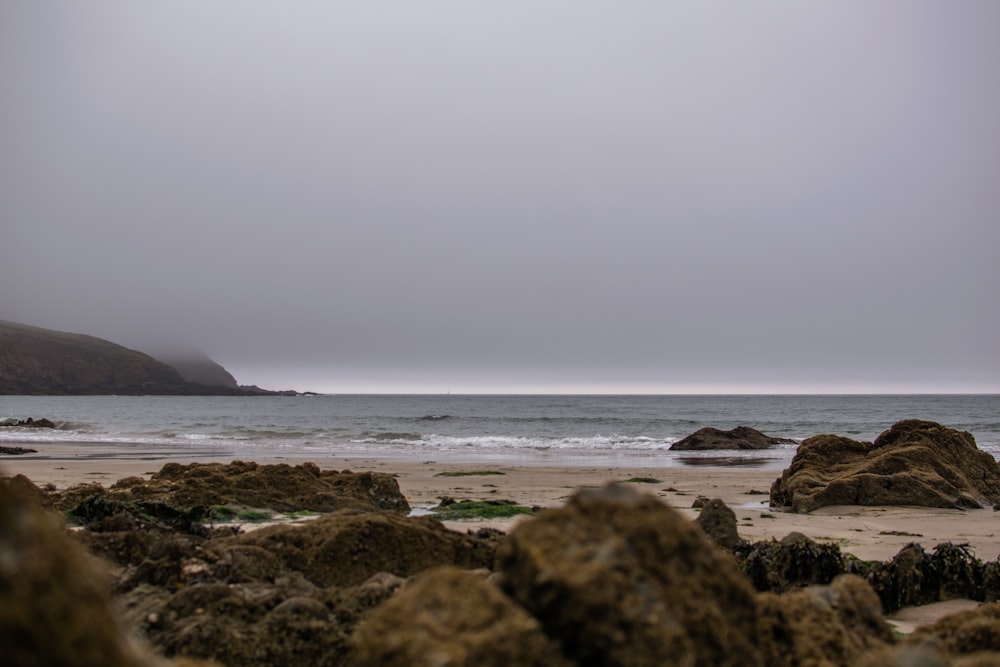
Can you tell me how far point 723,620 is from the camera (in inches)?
96.2

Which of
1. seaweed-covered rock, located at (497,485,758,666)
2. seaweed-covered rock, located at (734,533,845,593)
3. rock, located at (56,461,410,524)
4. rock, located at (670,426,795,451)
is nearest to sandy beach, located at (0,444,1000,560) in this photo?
rock, located at (56,461,410,524)

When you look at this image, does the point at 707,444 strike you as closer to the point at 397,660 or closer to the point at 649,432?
the point at 649,432

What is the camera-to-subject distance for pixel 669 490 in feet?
53.6

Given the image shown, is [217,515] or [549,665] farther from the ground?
[549,665]

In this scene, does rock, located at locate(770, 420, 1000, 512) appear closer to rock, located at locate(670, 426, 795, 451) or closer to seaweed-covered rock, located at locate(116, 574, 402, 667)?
seaweed-covered rock, located at locate(116, 574, 402, 667)

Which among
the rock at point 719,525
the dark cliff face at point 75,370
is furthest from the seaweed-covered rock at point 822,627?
the dark cliff face at point 75,370

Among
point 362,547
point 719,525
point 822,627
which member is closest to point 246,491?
point 362,547

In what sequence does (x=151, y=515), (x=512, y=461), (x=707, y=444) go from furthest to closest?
(x=707, y=444), (x=512, y=461), (x=151, y=515)

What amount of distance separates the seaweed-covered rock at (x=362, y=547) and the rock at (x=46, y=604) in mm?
4088

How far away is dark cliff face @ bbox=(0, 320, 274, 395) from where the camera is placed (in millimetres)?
140000

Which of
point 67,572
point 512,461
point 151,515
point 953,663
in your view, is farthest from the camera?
point 512,461

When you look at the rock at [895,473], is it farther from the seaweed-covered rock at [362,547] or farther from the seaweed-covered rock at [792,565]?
the seaweed-covered rock at [362,547]

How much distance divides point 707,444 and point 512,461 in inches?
495

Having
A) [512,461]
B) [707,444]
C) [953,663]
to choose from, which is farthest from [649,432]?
[953,663]
